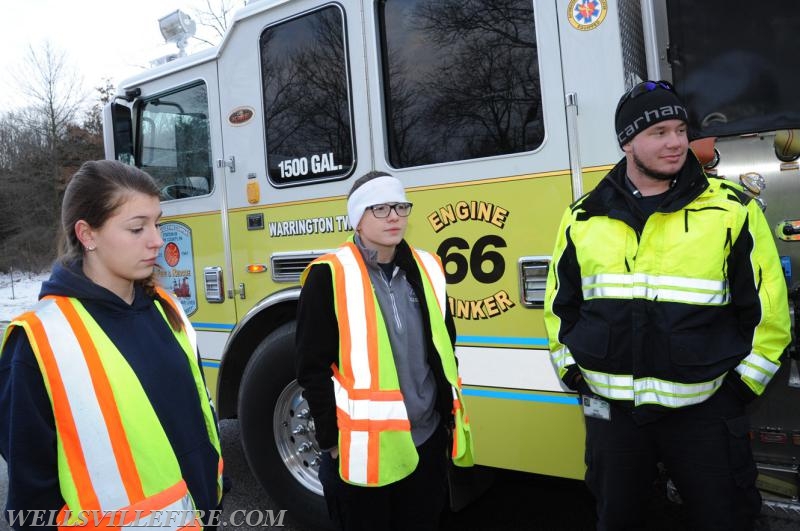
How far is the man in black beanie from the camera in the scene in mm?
1951

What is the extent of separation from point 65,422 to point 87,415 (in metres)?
0.05

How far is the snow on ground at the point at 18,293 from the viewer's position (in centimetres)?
1734

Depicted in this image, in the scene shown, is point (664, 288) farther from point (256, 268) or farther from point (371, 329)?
point (256, 268)

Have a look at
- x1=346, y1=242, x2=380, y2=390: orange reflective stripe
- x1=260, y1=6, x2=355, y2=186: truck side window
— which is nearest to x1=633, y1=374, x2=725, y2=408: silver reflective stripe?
x1=346, y1=242, x2=380, y2=390: orange reflective stripe

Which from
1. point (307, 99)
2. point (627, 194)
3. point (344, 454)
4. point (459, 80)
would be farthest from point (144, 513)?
point (307, 99)

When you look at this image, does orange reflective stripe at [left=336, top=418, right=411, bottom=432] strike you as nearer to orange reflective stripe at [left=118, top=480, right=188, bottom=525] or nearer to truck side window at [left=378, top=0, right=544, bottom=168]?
orange reflective stripe at [left=118, top=480, right=188, bottom=525]

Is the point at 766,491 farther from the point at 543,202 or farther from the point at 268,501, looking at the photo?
the point at 268,501

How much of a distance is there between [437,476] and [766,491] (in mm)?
1258

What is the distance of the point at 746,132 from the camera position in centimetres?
239

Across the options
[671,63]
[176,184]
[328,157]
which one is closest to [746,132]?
[671,63]

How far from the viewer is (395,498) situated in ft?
7.25

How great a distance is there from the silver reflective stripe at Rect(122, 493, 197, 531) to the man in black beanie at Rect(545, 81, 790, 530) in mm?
1289

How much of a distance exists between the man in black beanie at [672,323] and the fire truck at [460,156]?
1.40 ft

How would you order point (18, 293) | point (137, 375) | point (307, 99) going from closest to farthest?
point (137, 375)
point (307, 99)
point (18, 293)
